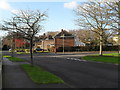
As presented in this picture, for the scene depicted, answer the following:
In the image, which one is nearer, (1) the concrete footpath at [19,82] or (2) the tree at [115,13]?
(1) the concrete footpath at [19,82]

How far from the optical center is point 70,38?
65.6m

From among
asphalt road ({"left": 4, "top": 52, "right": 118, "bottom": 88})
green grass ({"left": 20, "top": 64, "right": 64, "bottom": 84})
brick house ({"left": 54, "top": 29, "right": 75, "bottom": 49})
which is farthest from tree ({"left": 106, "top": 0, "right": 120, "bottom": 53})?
brick house ({"left": 54, "top": 29, "right": 75, "bottom": 49})

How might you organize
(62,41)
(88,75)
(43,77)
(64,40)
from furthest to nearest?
1. (62,41)
2. (64,40)
3. (88,75)
4. (43,77)

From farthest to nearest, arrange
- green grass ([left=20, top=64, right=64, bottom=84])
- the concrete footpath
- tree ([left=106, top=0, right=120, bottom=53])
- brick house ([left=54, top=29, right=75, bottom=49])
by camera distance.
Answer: brick house ([left=54, top=29, right=75, bottom=49])
tree ([left=106, top=0, right=120, bottom=53])
green grass ([left=20, top=64, right=64, bottom=84])
the concrete footpath

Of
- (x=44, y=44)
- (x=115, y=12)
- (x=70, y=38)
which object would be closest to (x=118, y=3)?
(x=115, y=12)

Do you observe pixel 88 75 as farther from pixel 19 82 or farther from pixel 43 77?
pixel 19 82

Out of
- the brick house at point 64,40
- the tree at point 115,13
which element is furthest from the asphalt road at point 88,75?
the brick house at point 64,40

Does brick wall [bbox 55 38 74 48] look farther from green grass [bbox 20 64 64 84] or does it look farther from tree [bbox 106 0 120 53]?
green grass [bbox 20 64 64 84]

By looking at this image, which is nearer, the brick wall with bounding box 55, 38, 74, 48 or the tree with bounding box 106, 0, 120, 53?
the tree with bounding box 106, 0, 120, 53

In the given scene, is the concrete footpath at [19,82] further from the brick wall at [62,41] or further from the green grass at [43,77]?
the brick wall at [62,41]

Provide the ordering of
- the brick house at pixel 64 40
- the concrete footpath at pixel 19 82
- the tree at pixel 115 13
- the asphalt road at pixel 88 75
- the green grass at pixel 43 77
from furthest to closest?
1. the brick house at pixel 64 40
2. the tree at pixel 115 13
3. the green grass at pixel 43 77
4. the asphalt road at pixel 88 75
5. the concrete footpath at pixel 19 82

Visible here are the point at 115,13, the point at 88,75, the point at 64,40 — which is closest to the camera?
the point at 88,75

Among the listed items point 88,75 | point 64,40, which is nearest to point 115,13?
point 88,75

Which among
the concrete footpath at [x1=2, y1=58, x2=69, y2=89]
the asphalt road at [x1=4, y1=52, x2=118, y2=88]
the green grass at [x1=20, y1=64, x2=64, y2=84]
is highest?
the green grass at [x1=20, y1=64, x2=64, y2=84]
